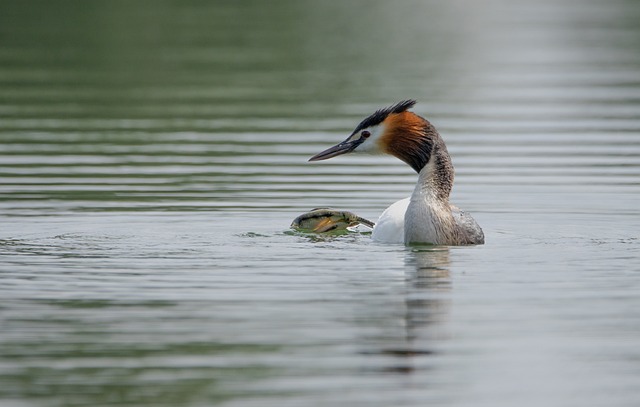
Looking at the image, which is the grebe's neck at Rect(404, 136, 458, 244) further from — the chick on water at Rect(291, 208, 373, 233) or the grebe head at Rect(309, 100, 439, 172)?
the chick on water at Rect(291, 208, 373, 233)

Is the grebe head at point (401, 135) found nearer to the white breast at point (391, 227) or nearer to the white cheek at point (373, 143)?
the white cheek at point (373, 143)

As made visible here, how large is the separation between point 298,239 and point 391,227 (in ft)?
2.65

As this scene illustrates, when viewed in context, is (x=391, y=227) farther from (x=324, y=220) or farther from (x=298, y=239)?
(x=298, y=239)

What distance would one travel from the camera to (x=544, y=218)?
1539 cm

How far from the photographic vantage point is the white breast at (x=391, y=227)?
14078mm

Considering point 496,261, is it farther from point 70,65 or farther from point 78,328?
point 70,65

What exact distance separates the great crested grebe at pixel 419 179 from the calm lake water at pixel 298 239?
208 mm

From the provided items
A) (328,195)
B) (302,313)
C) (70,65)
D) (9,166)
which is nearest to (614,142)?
(328,195)

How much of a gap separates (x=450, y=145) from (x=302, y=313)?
32.6 feet

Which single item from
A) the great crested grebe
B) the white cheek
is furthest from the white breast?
the white cheek

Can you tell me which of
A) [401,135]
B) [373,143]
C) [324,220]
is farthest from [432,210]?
[324,220]

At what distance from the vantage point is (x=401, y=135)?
47.1 ft

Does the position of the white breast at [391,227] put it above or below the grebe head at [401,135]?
below

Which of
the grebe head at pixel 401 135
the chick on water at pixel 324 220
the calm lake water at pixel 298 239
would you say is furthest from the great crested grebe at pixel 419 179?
the chick on water at pixel 324 220
